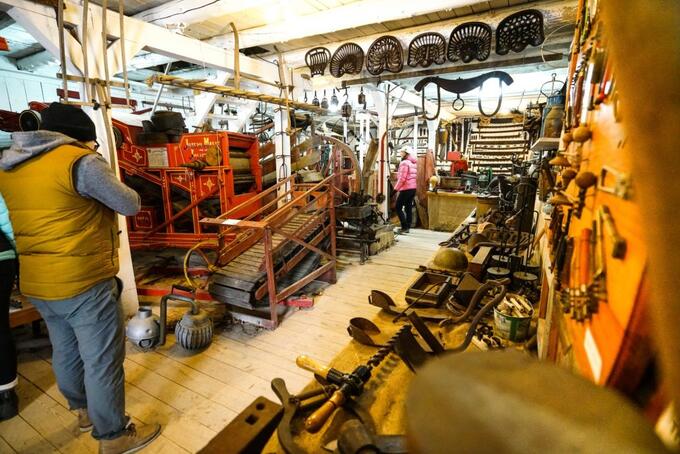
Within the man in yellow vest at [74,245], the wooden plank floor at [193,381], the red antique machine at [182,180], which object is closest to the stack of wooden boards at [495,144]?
the red antique machine at [182,180]

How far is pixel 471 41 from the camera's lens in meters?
3.96

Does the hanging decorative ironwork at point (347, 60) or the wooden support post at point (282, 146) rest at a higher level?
the hanging decorative ironwork at point (347, 60)

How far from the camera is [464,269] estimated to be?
283cm

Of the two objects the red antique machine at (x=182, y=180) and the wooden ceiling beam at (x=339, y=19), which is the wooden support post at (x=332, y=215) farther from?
the wooden ceiling beam at (x=339, y=19)

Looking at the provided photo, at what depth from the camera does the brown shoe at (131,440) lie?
201 centimetres

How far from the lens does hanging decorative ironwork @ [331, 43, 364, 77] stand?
15.4ft

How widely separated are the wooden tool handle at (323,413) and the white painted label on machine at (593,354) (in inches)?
30.2

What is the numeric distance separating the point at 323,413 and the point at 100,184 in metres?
1.70

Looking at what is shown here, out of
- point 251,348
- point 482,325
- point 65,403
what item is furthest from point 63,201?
point 482,325

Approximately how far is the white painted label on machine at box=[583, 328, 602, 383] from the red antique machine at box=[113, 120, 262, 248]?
461cm

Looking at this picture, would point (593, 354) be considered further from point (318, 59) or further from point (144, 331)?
point (318, 59)

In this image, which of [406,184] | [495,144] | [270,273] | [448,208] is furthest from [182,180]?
[495,144]

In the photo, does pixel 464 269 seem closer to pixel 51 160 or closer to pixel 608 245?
pixel 608 245

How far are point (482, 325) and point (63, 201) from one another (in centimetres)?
246
